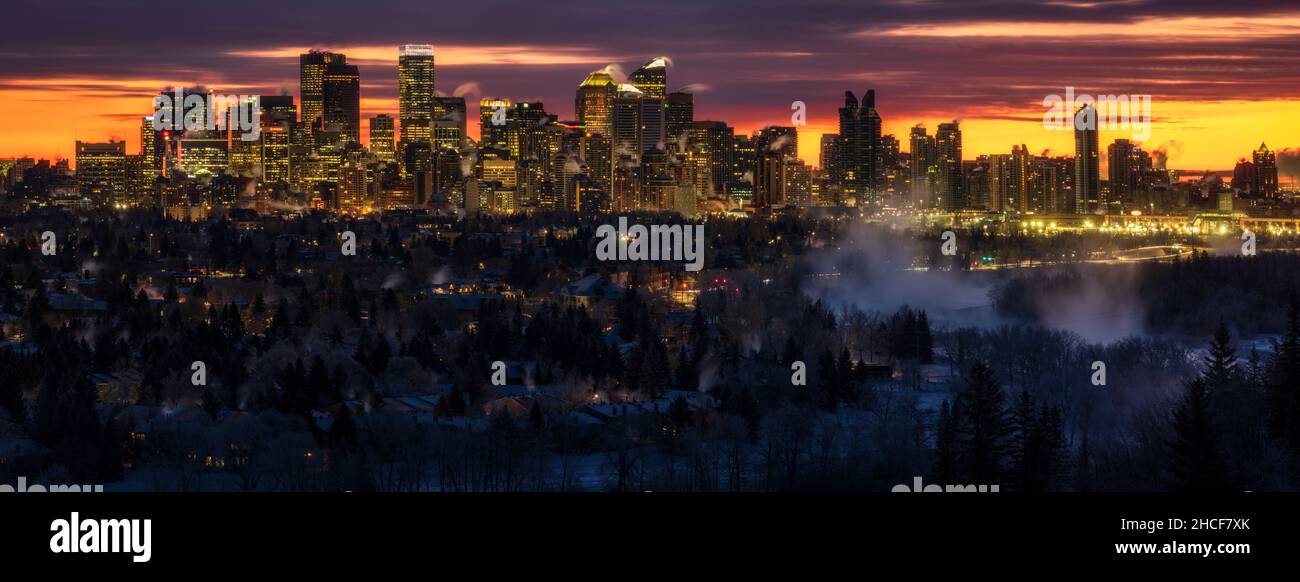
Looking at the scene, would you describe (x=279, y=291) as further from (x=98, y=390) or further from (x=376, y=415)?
(x=376, y=415)

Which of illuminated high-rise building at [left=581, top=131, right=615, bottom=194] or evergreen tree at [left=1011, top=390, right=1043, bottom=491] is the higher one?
illuminated high-rise building at [left=581, top=131, right=615, bottom=194]

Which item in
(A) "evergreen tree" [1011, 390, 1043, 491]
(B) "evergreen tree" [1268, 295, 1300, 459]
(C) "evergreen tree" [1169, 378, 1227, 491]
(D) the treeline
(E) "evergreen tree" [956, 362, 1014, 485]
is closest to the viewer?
(C) "evergreen tree" [1169, 378, 1227, 491]

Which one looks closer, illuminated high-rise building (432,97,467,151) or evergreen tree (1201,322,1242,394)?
evergreen tree (1201,322,1242,394)

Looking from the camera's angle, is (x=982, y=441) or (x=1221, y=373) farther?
(x=1221, y=373)

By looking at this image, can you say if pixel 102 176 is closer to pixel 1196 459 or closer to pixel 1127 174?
pixel 1127 174

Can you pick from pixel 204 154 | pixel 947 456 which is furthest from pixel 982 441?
pixel 204 154

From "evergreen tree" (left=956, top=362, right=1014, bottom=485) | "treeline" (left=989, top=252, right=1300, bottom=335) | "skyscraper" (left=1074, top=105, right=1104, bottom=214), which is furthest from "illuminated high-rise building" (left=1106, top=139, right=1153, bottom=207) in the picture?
"evergreen tree" (left=956, top=362, right=1014, bottom=485)

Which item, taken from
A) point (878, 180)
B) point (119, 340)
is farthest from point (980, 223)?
point (119, 340)

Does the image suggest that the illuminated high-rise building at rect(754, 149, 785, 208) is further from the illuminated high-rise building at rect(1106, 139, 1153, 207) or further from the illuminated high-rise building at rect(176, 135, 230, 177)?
the illuminated high-rise building at rect(176, 135, 230, 177)
